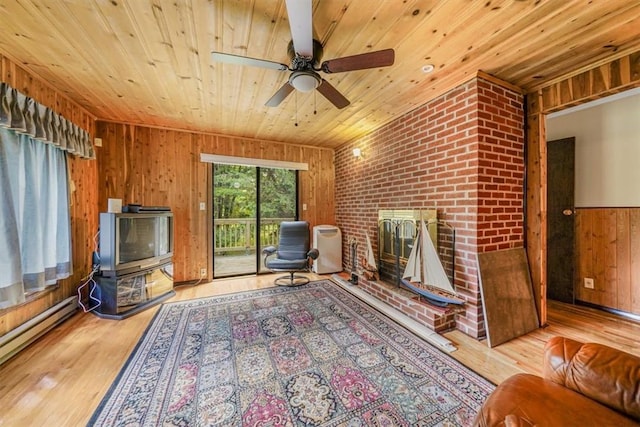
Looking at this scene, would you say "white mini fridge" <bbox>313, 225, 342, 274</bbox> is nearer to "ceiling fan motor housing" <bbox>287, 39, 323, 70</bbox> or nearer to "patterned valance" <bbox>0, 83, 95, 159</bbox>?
"ceiling fan motor housing" <bbox>287, 39, 323, 70</bbox>

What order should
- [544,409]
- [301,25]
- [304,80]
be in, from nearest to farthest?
[544,409] < [301,25] < [304,80]

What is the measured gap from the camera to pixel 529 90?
2.21 metres

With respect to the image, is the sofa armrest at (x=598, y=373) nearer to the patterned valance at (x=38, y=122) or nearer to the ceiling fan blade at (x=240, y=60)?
the ceiling fan blade at (x=240, y=60)

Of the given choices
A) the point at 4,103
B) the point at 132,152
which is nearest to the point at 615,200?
the point at 4,103

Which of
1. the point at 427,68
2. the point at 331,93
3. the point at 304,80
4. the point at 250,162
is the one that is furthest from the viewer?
the point at 250,162

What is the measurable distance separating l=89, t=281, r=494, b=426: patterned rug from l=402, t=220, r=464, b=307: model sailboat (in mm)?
447

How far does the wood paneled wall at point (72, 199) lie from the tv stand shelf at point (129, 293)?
382 mm

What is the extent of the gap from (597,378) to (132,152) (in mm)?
4583

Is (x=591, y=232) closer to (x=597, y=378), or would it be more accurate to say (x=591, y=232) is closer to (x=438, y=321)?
(x=438, y=321)

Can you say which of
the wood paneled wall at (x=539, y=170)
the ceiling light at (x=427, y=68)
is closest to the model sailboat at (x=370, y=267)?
the wood paneled wall at (x=539, y=170)

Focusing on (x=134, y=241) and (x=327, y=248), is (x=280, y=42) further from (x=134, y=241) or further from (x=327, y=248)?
(x=327, y=248)

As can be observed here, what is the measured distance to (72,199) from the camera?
254 cm

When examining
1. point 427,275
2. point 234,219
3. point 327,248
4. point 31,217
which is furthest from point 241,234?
point 427,275

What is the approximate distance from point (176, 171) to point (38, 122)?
4.98 feet
